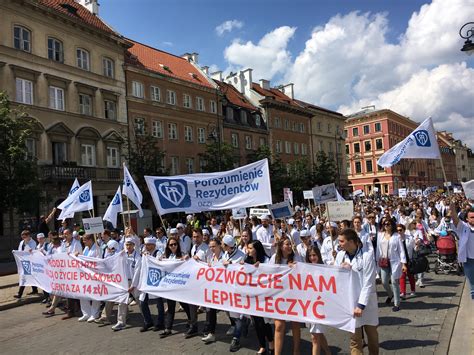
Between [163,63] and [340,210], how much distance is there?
35600 mm

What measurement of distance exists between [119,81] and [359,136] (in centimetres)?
6009

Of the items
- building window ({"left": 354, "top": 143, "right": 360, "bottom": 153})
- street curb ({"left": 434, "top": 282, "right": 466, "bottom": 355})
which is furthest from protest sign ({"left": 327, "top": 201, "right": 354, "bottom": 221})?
building window ({"left": 354, "top": 143, "right": 360, "bottom": 153})

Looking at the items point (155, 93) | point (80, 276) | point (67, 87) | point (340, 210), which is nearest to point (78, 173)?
point (67, 87)

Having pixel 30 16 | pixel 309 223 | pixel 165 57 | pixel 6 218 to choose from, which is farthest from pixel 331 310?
pixel 165 57

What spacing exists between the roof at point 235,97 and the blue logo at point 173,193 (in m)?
39.1

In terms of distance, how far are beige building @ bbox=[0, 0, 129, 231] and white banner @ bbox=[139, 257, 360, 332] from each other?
19.8 metres

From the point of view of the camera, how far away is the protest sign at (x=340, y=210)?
1017 centimetres

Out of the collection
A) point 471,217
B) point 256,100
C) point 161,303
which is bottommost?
point 161,303

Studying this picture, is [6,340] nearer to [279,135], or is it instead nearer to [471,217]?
[471,217]

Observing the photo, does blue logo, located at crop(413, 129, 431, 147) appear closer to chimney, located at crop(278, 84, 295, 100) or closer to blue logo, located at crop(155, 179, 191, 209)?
blue logo, located at crop(155, 179, 191, 209)

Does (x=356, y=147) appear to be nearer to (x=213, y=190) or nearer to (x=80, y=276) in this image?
(x=213, y=190)

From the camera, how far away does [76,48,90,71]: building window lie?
105 ft

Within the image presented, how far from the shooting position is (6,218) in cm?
2639

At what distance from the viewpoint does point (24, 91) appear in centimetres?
2786
